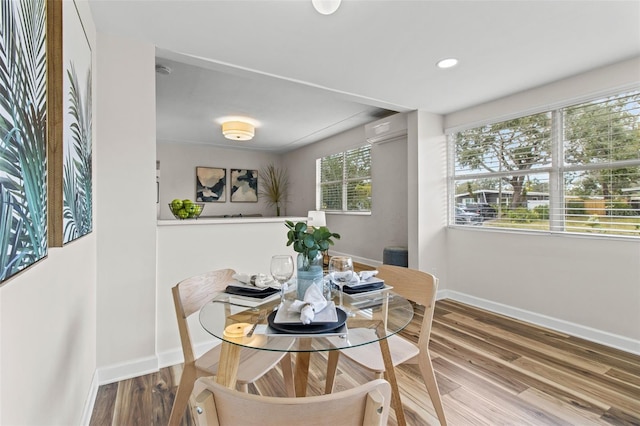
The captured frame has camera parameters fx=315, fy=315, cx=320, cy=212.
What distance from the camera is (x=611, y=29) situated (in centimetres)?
201

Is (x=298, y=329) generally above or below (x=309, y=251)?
below

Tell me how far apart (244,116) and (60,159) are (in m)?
3.74

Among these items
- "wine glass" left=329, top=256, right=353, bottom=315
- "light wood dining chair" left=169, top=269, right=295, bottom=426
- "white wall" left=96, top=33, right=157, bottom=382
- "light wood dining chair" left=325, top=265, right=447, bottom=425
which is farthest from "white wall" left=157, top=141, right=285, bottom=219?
"light wood dining chair" left=325, top=265, right=447, bottom=425

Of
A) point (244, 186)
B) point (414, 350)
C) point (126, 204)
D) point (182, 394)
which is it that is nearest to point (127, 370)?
point (182, 394)

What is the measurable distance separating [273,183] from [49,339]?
6.62 m

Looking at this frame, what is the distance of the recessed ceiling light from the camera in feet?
7.92

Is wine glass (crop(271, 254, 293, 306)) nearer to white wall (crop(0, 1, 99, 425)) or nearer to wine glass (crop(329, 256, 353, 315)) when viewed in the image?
wine glass (crop(329, 256, 353, 315))

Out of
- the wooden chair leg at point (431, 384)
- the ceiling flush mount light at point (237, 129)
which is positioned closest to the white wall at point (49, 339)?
the wooden chair leg at point (431, 384)

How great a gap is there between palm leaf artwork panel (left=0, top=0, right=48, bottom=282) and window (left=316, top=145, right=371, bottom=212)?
4638 millimetres

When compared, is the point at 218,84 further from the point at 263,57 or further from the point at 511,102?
the point at 511,102

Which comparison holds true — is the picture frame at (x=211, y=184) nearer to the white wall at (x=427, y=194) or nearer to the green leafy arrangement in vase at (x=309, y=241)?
the white wall at (x=427, y=194)

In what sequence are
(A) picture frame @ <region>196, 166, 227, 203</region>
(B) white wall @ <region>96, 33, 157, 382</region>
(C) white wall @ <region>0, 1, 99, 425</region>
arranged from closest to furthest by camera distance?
(C) white wall @ <region>0, 1, 99, 425</region> < (B) white wall @ <region>96, 33, 157, 382</region> < (A) picture frame @ <region>196, 166, 227, 203</region>

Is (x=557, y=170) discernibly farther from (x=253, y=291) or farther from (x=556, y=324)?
(x=253, y=291)

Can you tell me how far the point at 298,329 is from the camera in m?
1.07
